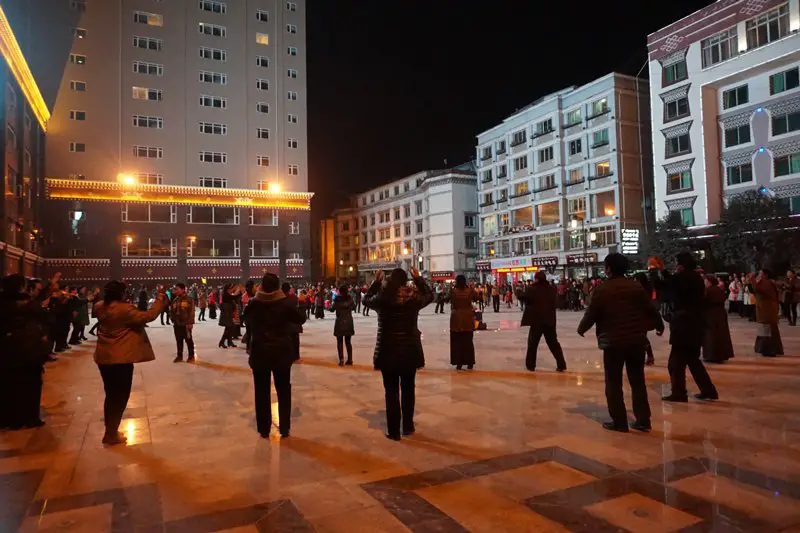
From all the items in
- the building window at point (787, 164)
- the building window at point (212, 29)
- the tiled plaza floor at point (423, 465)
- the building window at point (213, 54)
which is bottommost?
the tiled plaza floor at point (423, 465)

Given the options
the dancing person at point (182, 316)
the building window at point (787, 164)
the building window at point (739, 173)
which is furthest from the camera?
the building window at point (739, 173)

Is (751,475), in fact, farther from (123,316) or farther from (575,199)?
(575,199)

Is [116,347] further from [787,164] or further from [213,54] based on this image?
[213,54]

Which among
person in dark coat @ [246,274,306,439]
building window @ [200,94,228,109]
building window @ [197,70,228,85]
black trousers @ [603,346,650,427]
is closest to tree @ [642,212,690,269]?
black trousers @ [603,346,650,427]

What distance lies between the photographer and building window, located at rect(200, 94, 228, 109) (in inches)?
1698

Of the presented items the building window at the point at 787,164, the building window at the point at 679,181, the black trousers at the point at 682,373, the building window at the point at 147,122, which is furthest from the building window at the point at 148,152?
the black trousers at the point at 682,373

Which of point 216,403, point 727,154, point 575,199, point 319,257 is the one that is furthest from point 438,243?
point 216,403

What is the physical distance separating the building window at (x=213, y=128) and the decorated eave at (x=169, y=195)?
459 cm

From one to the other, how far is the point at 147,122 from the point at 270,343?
138 ft

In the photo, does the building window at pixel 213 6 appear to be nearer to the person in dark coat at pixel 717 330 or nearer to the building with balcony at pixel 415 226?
the building with balcony at pixel 415 226

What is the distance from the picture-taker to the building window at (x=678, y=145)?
33062mm

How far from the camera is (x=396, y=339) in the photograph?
5.09 m

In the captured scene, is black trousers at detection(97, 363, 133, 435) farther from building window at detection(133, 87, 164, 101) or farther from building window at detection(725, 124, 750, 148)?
building window at detection(133, 87, 164, 101)

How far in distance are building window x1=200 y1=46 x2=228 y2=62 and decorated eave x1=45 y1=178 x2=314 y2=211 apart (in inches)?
424
